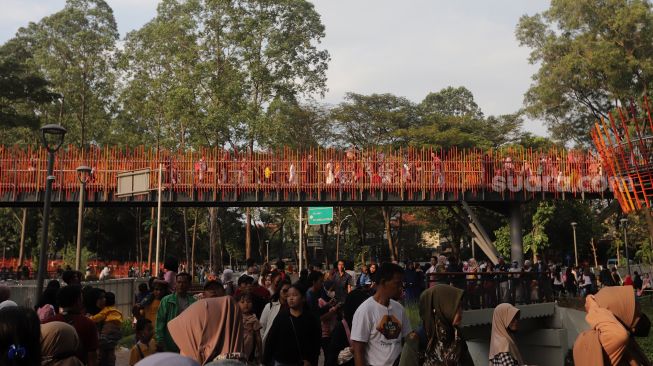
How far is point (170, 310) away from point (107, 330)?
0.77m

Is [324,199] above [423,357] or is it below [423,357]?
above

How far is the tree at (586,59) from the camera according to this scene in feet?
111

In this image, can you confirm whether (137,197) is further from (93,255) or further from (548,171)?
(93,255)

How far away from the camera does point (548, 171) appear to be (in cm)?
2641

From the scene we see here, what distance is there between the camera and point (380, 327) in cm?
548

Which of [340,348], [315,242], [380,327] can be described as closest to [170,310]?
[340,348]

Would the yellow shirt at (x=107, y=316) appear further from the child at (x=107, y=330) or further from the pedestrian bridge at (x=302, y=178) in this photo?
the pedestrian bridge at (x=302, y=178)

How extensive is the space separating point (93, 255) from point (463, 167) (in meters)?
38.6

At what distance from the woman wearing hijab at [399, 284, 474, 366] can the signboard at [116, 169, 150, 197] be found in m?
16.9

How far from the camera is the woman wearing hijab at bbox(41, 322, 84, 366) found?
4.10 meters

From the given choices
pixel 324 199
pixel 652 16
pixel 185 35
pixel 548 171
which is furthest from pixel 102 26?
pixel 652 16

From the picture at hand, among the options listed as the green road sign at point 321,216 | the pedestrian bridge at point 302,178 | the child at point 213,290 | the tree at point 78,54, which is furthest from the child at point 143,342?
the tree at point 78,54

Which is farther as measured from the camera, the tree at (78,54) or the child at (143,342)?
the tree at (78,54)

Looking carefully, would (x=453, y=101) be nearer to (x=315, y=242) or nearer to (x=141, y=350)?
(x=315, y=242)
